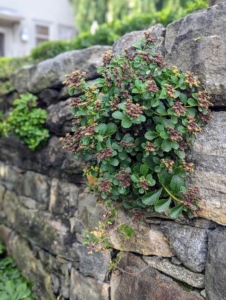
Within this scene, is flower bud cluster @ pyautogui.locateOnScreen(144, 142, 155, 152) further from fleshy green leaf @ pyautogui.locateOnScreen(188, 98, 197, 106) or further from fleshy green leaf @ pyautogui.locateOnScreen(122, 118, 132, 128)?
fleshy green leaf @ pyautogui.locateOnScreen(188, 98, 197, 106)

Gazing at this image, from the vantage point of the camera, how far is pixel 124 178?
4.71ft

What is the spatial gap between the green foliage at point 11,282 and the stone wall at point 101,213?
7 cm

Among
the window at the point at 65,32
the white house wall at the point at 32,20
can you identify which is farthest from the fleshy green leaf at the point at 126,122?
the window at the point at 65,32

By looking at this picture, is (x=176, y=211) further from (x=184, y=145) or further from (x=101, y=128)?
(x=101, y=128)

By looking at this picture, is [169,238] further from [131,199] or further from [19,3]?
[19,3]

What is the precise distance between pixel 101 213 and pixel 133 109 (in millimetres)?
801

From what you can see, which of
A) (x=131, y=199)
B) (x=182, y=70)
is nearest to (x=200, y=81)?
(x=182, y=70)

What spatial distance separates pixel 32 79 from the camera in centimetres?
257

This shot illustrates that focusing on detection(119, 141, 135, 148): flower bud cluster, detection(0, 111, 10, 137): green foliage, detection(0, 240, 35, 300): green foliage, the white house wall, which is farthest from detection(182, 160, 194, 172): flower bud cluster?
the white house wall

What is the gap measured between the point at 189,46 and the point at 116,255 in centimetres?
116

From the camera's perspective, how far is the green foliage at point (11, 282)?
7.16 ft

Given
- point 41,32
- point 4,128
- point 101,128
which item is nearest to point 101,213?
point 101,128

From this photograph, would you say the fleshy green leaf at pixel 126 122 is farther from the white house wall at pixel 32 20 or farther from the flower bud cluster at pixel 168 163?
the white house wall at pixel 32 20

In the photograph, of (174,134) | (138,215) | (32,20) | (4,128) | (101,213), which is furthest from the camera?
(32,20)
